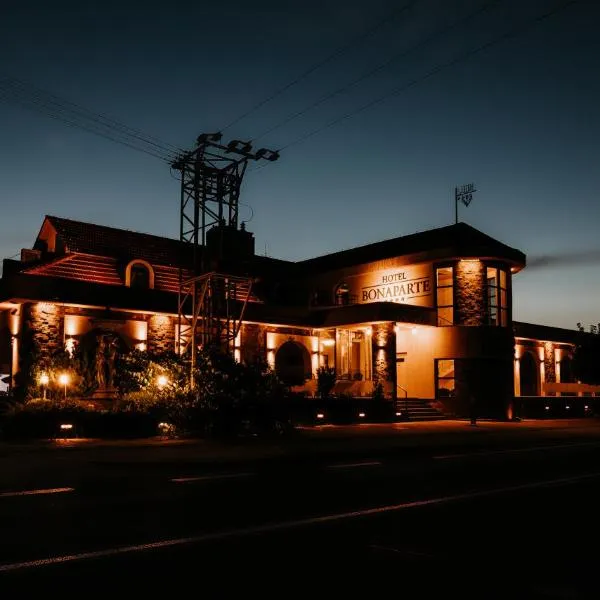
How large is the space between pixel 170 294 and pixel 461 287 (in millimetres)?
13815

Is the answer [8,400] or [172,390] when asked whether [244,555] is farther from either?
[8,400]

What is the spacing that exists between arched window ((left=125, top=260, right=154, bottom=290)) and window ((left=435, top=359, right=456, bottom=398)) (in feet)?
47.5

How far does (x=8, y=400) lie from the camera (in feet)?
85.6

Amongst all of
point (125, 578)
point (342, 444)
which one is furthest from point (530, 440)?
point (125, 578)

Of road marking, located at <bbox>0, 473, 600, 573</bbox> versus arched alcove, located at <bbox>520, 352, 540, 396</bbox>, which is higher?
arched alcove, located at <bbox>520, 352, 540, 396</bbox>

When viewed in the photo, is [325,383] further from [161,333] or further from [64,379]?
[64,379]

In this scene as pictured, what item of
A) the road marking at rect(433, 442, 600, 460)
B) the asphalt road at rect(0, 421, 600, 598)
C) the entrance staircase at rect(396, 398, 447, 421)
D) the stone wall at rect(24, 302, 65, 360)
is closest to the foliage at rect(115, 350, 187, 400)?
the stone wall at rect(24, 302, 65, 360)

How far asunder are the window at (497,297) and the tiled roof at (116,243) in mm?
14684

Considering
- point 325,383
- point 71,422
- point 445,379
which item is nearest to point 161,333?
point 325,383

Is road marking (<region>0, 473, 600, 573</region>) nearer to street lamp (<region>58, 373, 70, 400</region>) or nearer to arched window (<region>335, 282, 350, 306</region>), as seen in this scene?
street lamp (<region>58, 373, 70, 400</region>)

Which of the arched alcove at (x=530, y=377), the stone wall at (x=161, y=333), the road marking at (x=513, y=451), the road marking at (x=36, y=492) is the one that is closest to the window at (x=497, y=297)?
the arched alcove at (x=530, y=377)

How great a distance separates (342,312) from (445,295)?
5323mm

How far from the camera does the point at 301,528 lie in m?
7.96

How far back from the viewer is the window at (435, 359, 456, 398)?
35406mm
